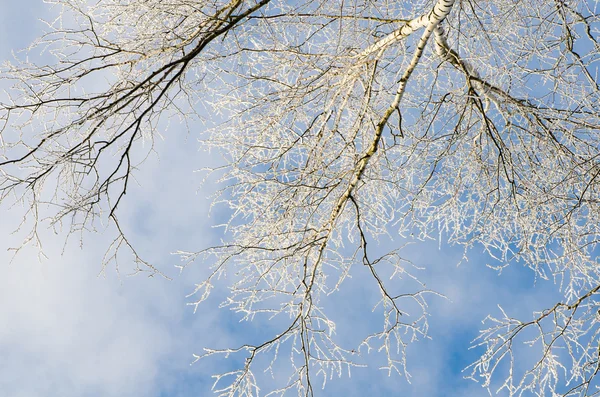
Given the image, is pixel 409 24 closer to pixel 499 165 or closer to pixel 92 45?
pixel 499 165

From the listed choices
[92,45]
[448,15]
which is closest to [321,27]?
[448,15]

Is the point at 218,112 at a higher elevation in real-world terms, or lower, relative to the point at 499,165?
higher

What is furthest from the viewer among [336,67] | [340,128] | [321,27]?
[340,128]

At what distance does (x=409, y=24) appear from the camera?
205 inches

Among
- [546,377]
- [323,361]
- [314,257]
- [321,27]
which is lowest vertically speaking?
[546,377]

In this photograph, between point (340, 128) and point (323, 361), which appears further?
point (340, 128)

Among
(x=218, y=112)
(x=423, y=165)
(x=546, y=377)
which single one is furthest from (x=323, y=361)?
(x=218, y=112)

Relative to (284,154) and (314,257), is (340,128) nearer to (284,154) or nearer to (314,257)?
(284,154)

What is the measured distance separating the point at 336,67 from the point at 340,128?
93 centimetres

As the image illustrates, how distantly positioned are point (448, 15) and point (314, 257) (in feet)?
7.64

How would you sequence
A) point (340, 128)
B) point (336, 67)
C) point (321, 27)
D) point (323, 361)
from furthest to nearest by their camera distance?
point (340, 128)
point (321, 27)
point (336, 67)
point (323, 361)

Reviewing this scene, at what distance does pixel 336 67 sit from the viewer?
16.1 ft

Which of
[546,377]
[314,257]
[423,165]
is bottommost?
[546,377]

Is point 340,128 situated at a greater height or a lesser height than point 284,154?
greater
